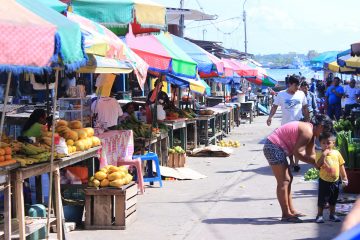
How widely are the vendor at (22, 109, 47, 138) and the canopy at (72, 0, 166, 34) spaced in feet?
5.26

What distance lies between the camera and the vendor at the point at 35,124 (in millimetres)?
9062

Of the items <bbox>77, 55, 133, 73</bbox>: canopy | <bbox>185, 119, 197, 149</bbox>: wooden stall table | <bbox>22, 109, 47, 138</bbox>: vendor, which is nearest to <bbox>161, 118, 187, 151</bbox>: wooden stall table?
<bbox>185, 119, 197, 149</bbox>: wooden stall table

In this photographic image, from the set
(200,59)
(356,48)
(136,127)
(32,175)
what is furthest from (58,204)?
(200,59)

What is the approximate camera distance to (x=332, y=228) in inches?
343

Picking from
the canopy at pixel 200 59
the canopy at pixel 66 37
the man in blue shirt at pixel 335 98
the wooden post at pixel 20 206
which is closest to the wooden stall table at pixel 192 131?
the canopy at pixel 200 59

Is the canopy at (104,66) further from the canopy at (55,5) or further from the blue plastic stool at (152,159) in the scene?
the blue plastic stool at (152,159)

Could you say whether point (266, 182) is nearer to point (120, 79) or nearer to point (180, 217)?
point (180, 217)

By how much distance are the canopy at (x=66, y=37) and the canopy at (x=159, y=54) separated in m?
6.32

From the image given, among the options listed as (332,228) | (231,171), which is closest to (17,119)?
(231,171)

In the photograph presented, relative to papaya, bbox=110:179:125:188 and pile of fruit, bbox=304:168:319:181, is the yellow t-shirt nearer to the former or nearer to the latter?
papaya, bbox=110:179:125:188

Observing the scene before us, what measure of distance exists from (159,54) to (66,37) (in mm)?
7333

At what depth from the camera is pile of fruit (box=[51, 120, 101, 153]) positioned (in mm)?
8102

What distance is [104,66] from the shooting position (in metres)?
9.77

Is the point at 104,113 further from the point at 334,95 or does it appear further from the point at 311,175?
the point at 334,95
